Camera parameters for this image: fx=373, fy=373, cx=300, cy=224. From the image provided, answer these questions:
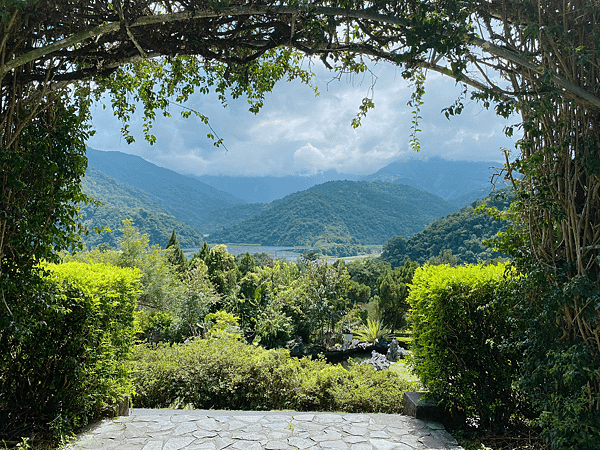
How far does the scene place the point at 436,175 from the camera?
150m

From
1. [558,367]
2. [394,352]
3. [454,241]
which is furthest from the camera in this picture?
[454,241]

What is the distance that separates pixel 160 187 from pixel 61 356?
4528 inches

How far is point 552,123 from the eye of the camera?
8.38ft

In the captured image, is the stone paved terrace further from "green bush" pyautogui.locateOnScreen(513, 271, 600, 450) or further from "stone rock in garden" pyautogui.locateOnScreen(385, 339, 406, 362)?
"stone rock in garden" pyautogui.locateOnScreen(385, 339, 406, 362)

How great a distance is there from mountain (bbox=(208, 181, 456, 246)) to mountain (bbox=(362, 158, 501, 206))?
46132 millimetres

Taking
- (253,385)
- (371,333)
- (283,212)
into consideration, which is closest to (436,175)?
(283,212)

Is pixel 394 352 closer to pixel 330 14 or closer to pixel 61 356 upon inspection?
pixel 61 356

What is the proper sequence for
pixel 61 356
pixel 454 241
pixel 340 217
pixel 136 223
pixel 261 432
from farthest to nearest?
pixel 340 217 < pixel 136 223 < pixel 454 241 < pixel 261 432 < pixel 61 356

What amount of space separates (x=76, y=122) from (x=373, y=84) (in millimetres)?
2440

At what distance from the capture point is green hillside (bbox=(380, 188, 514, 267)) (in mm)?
27109

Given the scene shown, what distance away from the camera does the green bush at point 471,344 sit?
3.14 m

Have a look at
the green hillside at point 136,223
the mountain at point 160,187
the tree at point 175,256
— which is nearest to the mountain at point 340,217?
the mountain at point 160,187

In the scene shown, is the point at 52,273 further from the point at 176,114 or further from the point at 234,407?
the point at 234,407

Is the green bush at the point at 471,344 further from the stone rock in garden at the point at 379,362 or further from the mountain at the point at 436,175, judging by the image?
the mountain at the point at 436,175
